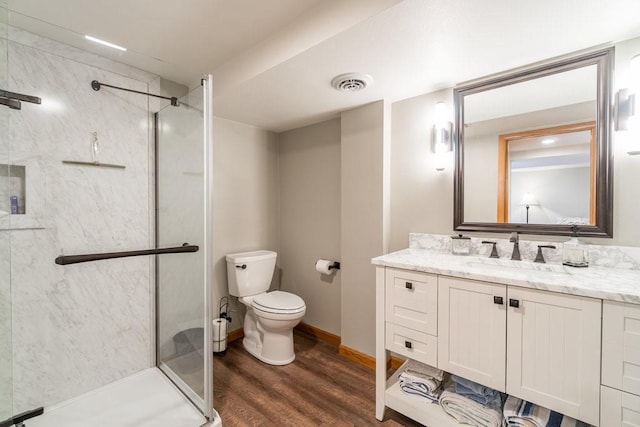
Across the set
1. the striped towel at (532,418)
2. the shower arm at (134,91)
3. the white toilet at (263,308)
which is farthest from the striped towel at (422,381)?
the shower arm at (134,91)

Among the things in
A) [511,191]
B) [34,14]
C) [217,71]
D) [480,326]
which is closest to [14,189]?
[34,14]

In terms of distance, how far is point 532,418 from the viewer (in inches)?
49.7

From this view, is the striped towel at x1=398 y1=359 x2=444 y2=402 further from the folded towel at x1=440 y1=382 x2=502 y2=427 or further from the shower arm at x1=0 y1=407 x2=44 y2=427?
the shower arm at x1=0 y1=407 x2=44 y2=427

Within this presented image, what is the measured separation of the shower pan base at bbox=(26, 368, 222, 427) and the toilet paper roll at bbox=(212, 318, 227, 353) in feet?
1.67

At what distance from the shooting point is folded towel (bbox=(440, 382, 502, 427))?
136 centimetres

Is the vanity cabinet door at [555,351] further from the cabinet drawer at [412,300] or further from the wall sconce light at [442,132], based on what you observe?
the wall sconce light at [442,132]

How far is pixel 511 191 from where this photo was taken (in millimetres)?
1694

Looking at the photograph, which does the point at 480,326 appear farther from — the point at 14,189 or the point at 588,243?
the point at 14,189

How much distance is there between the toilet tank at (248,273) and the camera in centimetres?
243

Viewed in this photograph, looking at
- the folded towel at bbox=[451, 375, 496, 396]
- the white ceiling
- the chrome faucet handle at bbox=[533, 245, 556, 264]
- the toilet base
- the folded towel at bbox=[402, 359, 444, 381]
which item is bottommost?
the toilet base

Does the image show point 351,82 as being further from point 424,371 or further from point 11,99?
point 424,371

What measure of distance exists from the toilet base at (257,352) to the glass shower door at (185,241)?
2.13 feet

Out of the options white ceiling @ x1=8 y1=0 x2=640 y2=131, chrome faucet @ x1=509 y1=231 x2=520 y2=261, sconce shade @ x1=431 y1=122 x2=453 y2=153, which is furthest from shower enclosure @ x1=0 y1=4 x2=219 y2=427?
chrome faucet @ x1=509 y1=231 x2=520 y2=261

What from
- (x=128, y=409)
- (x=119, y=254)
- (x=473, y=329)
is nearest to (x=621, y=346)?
(x=473, y=329)
